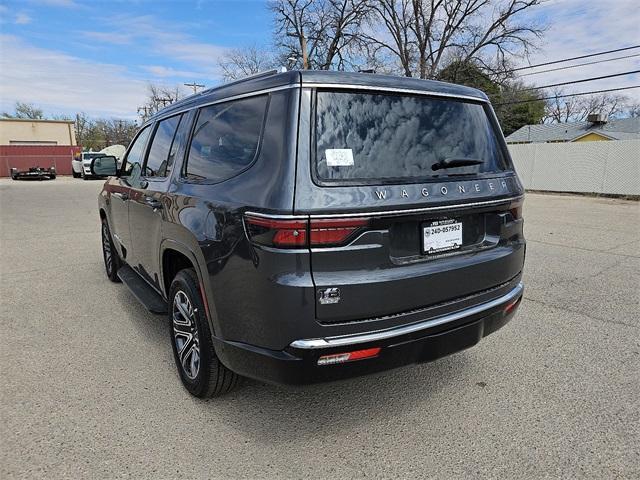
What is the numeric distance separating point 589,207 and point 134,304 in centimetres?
1414

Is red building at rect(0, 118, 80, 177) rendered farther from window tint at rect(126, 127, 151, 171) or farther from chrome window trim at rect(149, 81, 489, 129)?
chrome window trim at rect(149, 81, 489, 129)

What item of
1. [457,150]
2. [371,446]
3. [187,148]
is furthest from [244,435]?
[457,150]

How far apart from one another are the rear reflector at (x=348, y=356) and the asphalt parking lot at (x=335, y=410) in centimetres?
45

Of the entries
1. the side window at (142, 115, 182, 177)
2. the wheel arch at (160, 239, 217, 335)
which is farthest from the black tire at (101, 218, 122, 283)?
the wheel arch at (160, 239, 217, 335)

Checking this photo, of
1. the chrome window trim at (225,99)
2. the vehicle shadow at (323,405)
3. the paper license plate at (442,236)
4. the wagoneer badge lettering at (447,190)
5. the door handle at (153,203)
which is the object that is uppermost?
the chrome window trim at (225,99)

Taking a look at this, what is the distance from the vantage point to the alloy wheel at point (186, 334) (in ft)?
9.18

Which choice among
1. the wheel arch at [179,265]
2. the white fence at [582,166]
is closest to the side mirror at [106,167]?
the wheel arch at [179,265]

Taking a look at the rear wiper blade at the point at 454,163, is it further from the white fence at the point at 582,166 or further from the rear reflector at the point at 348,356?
the white fence at the point at 582,166

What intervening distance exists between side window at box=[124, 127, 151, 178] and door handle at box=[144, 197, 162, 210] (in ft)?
2.17

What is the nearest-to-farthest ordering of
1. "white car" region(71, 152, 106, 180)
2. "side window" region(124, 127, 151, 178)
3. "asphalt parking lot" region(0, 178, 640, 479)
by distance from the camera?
"asphalt parking lot" region(0, 178, 640, 479) < "side window" region(124, 127, 151, 178) < "white car" region(71, 152, 106, 180)

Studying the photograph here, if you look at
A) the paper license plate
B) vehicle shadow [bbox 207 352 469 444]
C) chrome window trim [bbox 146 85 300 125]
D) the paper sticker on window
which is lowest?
vehicle shadow [bbox 207 352 469 444]

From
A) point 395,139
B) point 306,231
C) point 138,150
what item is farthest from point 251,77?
point 138,150

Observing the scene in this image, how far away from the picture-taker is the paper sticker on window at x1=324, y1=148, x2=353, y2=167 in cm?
212

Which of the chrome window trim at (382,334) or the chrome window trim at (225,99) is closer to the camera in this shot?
the chrome window trim at (382,334)
